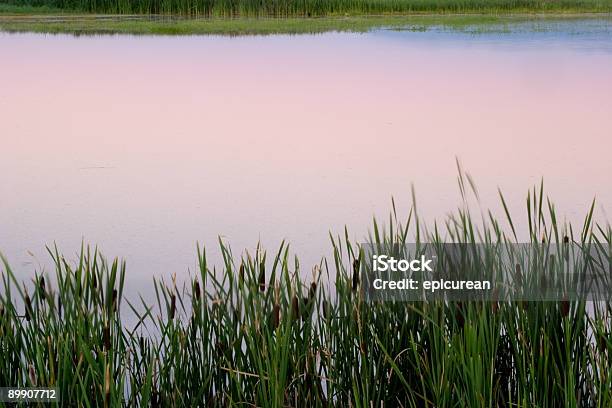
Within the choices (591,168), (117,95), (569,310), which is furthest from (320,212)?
(117,95)

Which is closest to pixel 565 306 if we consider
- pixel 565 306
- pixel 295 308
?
pixel 565 306

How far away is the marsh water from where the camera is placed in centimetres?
571

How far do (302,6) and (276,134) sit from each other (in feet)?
29.4

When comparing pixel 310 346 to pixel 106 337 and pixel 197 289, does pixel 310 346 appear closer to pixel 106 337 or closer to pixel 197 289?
pixel 197 289

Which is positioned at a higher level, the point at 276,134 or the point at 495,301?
the point at 495,301

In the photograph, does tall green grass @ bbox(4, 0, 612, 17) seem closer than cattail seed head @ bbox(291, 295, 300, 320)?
No

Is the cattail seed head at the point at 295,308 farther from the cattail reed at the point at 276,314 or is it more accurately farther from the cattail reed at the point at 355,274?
the cattail reed at the point at 355,274

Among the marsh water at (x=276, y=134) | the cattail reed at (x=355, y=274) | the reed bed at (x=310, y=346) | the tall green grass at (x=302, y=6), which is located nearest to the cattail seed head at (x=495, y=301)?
the reed bed at (x=310, y=346)

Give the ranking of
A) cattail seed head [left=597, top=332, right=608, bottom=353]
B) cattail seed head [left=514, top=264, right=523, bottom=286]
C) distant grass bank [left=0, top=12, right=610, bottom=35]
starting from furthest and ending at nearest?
1. distant grass bank [left=0, top=12, right=610, bottom=35]
2. cattail seed head [left=514, top=264, right=523, bottom=286]
3. cattail seed head [left=597, top=332, right=608, bottom=353]

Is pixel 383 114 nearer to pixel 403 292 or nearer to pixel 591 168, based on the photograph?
pixel 591 168

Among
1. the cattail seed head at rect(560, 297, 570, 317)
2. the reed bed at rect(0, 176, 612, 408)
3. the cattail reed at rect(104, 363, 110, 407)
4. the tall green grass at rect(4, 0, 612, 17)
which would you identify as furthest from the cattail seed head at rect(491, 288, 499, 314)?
the tall green grass at rect(4, 0, 612, 17)

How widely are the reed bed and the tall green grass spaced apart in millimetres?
13388

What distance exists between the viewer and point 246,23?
48.2ft

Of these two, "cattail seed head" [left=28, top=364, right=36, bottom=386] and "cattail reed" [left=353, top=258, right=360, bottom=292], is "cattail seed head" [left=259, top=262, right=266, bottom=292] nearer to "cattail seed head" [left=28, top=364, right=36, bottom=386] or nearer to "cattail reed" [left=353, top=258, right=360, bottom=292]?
"cattail reed" [left=353, top=258, right=360, bottom=292]
